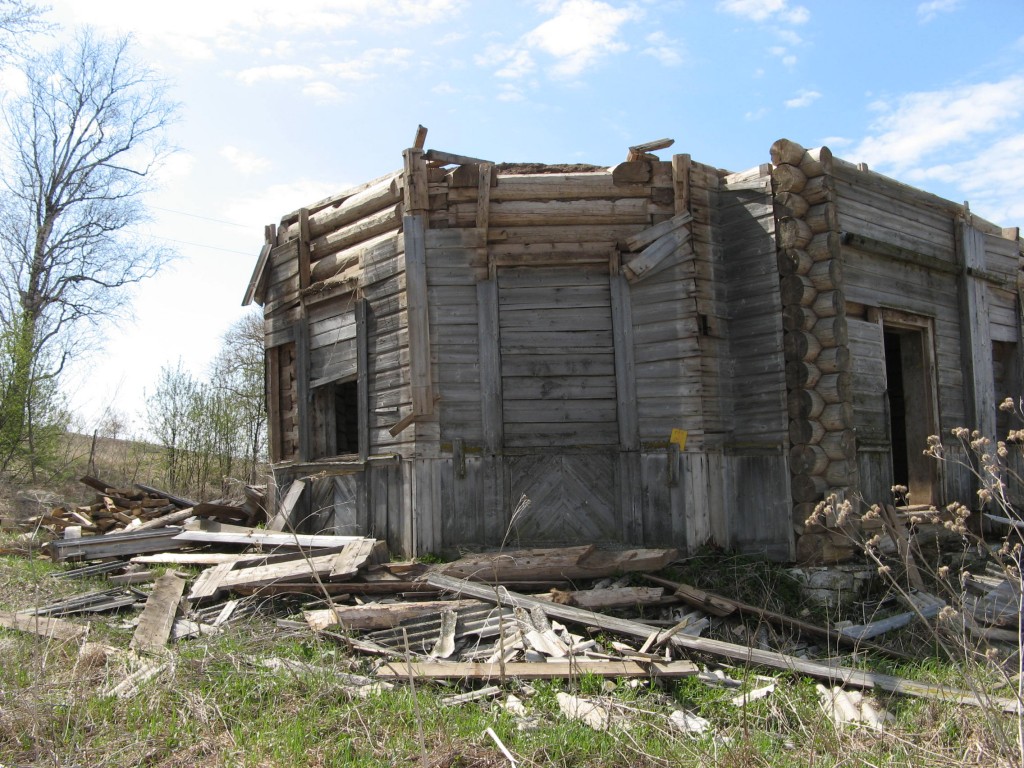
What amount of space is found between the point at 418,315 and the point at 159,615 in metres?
3.83

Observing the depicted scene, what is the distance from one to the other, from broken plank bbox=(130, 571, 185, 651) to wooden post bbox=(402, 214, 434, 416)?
2845mm

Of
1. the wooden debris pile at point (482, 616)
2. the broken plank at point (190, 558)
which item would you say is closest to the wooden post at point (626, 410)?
the wooden debris pile at point (482, 616)

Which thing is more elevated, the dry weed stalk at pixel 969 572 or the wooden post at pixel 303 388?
the wooden post at pixel 303 388

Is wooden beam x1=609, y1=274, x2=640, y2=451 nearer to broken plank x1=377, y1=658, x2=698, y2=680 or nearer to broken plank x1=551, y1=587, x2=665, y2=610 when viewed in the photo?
broken plank x1=551, y1=587, x2=665, y2=610

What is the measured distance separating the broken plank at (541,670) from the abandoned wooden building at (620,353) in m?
2.89

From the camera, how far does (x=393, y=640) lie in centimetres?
657

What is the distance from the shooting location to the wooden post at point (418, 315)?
8.69m

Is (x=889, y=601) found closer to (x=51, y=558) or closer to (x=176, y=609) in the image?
(x=176, y=609)

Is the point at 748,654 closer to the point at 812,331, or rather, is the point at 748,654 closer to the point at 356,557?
the point at 356,557

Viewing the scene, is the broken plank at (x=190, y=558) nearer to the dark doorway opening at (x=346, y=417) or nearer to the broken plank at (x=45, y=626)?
the broken plank at (x=45, y=626)

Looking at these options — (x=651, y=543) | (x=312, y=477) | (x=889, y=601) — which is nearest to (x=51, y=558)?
(x=312, y=477)

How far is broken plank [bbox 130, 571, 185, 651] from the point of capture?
6363 mm

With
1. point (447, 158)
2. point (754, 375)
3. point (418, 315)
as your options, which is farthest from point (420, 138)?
point (754, 375)

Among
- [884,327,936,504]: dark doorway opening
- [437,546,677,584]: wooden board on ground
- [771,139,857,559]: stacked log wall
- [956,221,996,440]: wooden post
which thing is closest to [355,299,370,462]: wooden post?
[437,546,677,584]: wooden board on ground
